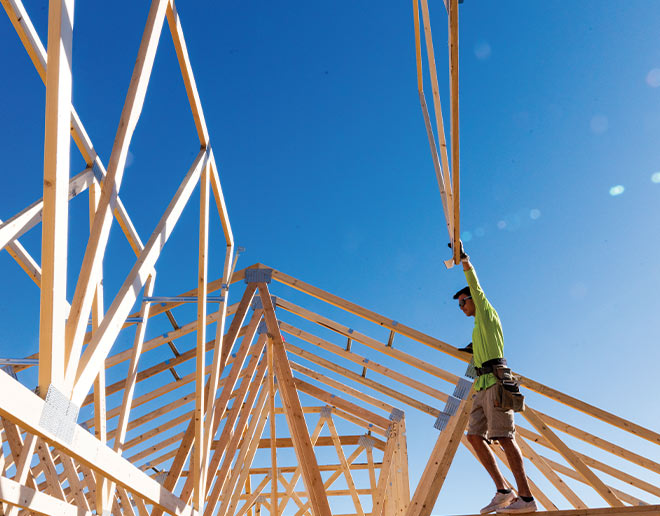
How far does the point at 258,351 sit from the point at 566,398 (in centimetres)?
380

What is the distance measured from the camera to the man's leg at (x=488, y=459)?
448cm

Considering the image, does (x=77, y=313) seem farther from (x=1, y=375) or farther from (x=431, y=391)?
(x=431, y=391)

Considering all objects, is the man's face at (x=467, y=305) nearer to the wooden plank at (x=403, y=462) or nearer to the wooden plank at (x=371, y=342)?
the wooden plank at (x=371, y=342)

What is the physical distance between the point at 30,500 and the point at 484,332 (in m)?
4.00

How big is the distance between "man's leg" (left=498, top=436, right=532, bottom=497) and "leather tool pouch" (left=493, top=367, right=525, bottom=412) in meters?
0.29

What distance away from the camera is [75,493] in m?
5.66

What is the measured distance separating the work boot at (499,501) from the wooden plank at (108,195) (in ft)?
10.4

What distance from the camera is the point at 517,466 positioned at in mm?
4316

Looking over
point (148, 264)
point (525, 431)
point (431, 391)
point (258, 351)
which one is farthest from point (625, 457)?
point (148, 264)

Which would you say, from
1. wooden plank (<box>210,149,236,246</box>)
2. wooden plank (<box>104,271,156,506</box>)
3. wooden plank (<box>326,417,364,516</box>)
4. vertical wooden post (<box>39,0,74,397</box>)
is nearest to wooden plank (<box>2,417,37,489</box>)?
wooden plank (<box>104,271,156,506</box>)

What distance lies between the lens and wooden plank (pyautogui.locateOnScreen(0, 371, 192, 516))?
6.61ft

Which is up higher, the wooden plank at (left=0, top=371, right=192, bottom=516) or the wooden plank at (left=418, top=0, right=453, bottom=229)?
the wooden plank at (left=418, top=0, right=453, bottom=229)

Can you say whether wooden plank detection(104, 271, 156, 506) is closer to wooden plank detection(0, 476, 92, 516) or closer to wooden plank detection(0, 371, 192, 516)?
wooden plank detection(0, 476, 92, 516)

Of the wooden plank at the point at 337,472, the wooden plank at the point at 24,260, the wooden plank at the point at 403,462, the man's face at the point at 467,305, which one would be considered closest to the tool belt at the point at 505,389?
the man's face at the point at 467,305
